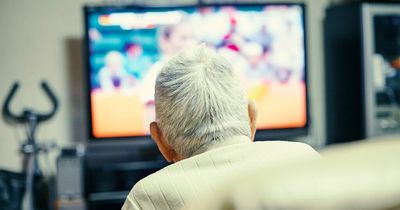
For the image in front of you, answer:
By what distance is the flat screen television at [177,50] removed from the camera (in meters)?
2.98

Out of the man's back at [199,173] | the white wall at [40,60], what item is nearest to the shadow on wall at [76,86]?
the white wall at [40,60]

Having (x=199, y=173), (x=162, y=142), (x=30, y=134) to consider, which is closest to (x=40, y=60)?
(x=30, y=134)

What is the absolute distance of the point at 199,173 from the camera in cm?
104

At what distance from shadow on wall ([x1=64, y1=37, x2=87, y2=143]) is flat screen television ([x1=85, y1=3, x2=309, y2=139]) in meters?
0.24

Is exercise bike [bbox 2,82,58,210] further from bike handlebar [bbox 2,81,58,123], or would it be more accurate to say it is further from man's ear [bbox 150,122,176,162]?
man's ear [bbox 150,122,176,162]

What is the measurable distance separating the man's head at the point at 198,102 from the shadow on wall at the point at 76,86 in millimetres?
2022

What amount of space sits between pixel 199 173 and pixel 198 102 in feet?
0.66

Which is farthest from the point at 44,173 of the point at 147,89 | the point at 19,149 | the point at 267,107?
the point at 267,107

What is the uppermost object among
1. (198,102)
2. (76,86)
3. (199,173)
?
(76,86)

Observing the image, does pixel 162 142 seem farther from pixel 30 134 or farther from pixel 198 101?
pixel 30 134

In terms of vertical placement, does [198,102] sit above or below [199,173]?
above

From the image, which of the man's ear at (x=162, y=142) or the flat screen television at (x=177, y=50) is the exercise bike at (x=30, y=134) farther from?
the man's ear at (x=162, y=142)

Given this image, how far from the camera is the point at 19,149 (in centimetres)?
312

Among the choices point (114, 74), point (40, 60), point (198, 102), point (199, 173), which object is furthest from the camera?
point (40, 60)
